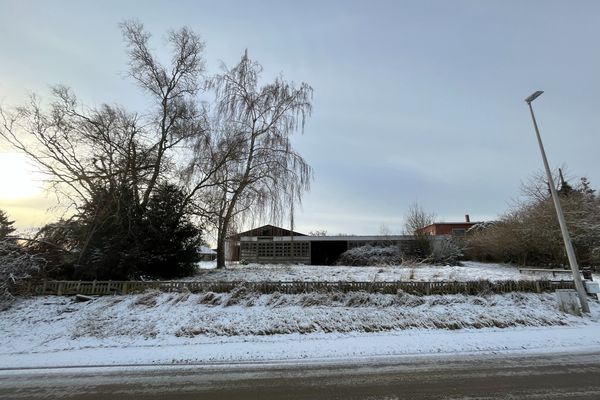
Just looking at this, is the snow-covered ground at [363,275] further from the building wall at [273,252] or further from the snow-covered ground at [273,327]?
the building wall at [273,252]

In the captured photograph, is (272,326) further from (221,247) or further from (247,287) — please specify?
(221,247)

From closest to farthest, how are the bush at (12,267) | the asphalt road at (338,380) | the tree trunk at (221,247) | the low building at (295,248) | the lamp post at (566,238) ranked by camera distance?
the asphalt road at (338,380) < the bush at (12,267) < the lamp post at (566,238) < the tree trunk at (221,247) < the low building at (295,248)

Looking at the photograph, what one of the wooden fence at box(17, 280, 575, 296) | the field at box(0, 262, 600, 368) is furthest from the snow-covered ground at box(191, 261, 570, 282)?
the field at box(0, 262, 600, 368)

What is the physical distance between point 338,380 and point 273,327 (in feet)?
12.0

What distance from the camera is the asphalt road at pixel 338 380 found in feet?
17.3

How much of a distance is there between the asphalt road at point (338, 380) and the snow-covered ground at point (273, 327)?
0.69 meters

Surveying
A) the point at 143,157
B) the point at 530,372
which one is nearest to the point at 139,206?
the point at 143,157

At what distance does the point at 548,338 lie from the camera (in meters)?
8.61

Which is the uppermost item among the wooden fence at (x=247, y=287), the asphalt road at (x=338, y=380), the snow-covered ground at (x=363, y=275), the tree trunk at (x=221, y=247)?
the tree trunk at (x=221, y=247)

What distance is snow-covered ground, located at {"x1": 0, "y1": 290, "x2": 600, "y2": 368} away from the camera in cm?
774

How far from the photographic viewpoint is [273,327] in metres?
9.27

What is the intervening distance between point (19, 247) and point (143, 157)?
18.8 ft

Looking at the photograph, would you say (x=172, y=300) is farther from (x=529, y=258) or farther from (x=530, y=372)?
(x=529, y=258)

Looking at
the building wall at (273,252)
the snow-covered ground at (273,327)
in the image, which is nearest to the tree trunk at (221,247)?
the snow-covered ground at (273,327)
